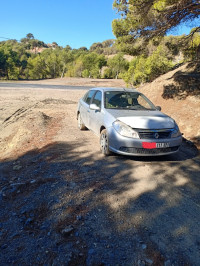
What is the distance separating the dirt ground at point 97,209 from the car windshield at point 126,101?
1.32 meters

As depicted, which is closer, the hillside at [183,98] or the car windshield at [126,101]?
the car windshield at [126,101]

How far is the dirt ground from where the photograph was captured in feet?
7.37

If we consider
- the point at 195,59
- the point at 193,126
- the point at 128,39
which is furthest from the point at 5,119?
the point at 195,59

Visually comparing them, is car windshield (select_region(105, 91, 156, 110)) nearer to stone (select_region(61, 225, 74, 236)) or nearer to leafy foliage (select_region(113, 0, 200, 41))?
stone (select_region(61, 225, 74, 236))

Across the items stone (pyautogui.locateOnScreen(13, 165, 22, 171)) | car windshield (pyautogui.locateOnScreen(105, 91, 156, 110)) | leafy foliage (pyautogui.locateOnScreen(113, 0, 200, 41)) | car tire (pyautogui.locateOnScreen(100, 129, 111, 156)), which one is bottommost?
stone (pyautogui.locateOnScreen(13, 165, 22, 171))

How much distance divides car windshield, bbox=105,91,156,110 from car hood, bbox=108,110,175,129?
0.42 m

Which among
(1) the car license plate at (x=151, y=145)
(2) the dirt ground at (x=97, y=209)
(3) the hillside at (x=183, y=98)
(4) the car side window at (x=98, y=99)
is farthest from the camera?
(3) the hillside at (x=183, y=98)

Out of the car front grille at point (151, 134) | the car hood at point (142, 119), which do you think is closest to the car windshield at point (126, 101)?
the car hood at point (142, 119)

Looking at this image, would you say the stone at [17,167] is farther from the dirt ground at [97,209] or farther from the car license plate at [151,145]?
the car license plate at [151,145]

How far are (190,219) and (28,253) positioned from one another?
86.6 inches

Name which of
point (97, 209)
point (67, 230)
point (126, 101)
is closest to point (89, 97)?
point (126, 101)

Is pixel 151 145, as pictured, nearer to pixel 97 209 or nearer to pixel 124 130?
pixel 124 130

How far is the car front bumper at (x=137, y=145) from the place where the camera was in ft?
13.9

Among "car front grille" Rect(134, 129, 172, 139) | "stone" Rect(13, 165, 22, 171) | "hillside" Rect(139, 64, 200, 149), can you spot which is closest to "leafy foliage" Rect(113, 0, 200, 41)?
"hillside" Rect(139, 64, 200, 149)
